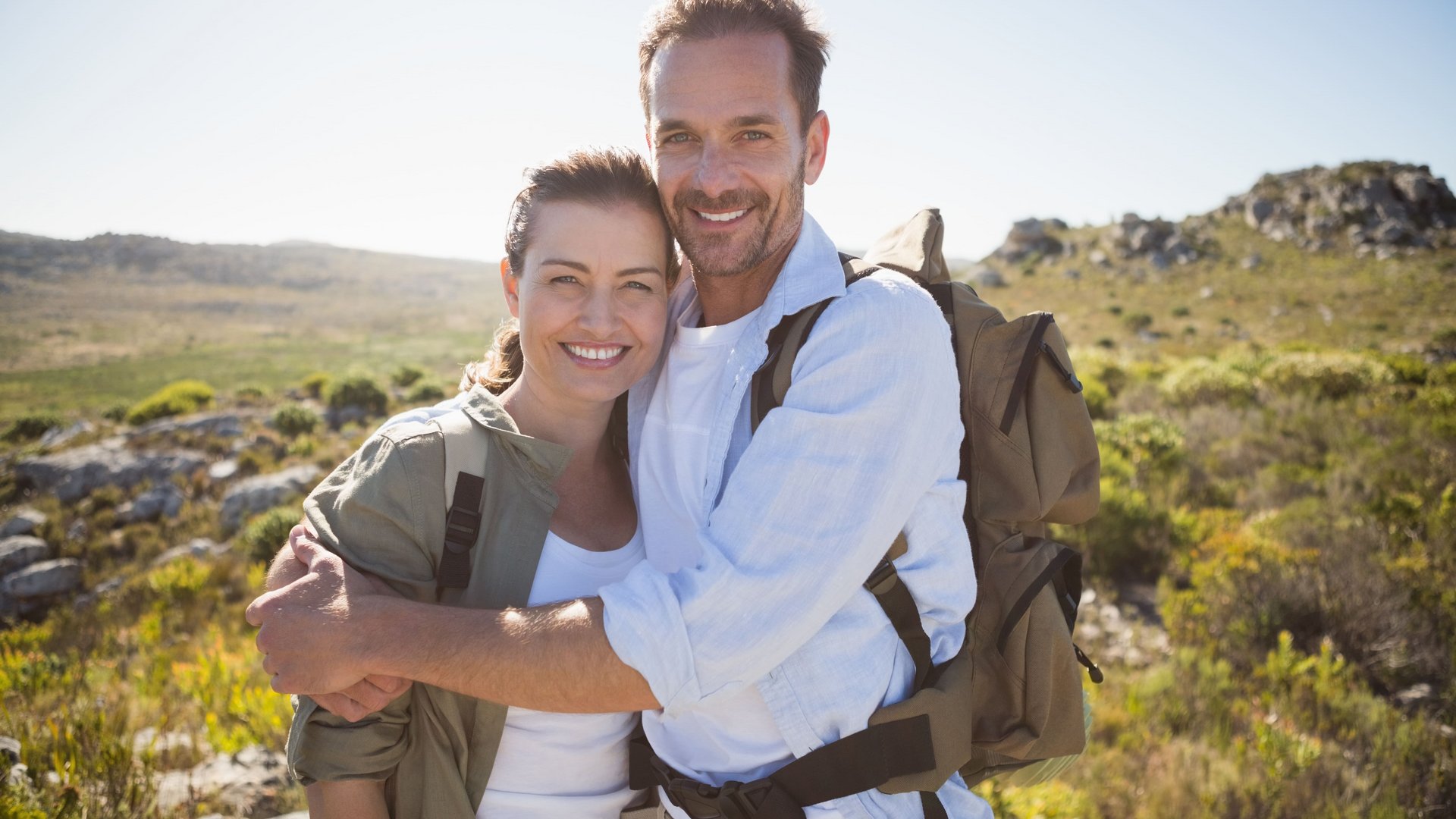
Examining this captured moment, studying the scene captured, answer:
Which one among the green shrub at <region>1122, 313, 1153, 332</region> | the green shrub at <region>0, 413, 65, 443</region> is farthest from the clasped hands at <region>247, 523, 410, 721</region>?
the green shrub at <region>1122, 313, 1153, 332</region>

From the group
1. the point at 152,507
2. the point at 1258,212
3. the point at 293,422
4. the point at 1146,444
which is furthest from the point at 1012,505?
the point at 1258,212

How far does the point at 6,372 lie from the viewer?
37.8 m

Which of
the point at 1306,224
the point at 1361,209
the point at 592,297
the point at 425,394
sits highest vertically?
the point at 1361,209

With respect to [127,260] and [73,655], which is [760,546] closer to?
[73,655]

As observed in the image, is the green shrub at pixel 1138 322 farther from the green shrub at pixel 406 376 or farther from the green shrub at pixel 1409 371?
the green shrub at pixel 406 376

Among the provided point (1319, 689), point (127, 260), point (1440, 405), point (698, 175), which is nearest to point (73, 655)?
point (698, 175)

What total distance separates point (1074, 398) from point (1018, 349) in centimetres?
23

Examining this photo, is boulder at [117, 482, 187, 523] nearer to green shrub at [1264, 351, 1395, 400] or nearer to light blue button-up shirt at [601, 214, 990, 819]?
light blue button-up shirt at [601, 214, 990, 819]

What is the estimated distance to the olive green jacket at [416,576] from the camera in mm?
1642

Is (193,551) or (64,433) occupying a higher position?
(64,433)

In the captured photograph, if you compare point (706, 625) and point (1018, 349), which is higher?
point (1018, 349)

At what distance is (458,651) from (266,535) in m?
9.68

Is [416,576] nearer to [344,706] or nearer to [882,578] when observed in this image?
[344,706]

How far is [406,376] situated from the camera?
76.2ft
